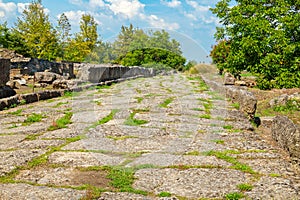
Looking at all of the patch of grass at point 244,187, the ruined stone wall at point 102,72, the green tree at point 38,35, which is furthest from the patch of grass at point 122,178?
the green tree at point 38,35

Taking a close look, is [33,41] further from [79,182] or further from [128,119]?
[79,182]

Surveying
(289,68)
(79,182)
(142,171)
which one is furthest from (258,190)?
(289,68)

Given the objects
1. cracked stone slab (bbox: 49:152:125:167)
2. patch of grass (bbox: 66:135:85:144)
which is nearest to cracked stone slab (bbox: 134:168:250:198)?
cracked stone slab (bbox: 49:152:125:167)

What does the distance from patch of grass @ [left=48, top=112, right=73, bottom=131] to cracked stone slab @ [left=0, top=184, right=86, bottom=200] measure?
2.60 metres

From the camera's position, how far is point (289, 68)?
47.2 ft

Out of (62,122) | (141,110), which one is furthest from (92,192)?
(141,110)

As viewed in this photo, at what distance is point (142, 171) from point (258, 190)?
1.19 meters

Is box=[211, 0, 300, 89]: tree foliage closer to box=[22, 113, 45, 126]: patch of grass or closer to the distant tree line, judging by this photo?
the distant tree line

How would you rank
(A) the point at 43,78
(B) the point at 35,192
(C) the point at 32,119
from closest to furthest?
(B) the point at 35,192 → (C) the point at 32,119 → (A) the point at 43,78

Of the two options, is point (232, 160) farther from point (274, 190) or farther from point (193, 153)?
point (274, 190)

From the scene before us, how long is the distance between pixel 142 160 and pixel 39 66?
13.0 m

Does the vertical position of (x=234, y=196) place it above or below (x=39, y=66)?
below

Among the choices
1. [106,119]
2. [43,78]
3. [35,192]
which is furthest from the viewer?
[43,78]

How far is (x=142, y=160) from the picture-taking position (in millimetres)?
3822
